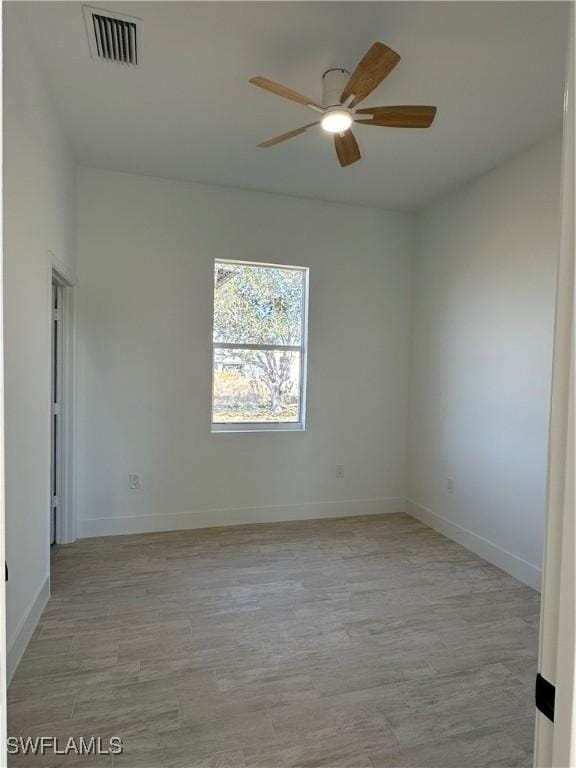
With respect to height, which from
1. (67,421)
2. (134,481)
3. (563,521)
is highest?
(563,521)

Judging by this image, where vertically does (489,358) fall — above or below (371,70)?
below

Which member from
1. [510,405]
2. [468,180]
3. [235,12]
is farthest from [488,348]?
[235,12]

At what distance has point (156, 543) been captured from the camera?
12.1 feet

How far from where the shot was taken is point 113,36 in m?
2.16

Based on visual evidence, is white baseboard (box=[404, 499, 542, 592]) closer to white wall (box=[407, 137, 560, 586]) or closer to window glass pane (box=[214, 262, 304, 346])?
white wall (box=[407, 137, 560, 586])

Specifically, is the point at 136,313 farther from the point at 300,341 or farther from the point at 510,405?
the point at 510,405

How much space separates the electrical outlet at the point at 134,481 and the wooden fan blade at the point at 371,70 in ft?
10.5

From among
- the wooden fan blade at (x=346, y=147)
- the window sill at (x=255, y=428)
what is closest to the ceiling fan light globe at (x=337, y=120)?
the wooden fan blade at (x=346, y=147)

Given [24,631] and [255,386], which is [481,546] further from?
[24,631]

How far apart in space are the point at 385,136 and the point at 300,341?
1939mm

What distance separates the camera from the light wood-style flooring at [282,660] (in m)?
1.76

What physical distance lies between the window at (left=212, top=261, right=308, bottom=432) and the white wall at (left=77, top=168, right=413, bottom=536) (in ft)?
0.40

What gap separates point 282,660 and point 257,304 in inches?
116
